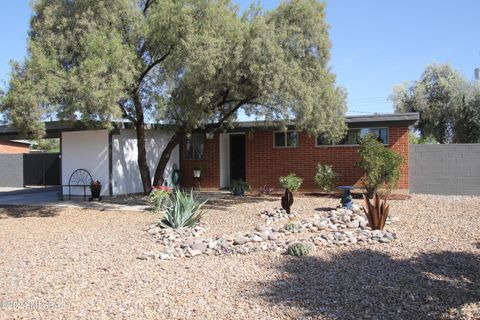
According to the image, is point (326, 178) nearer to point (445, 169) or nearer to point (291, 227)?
point (445, 169)

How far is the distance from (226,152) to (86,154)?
5.41 m

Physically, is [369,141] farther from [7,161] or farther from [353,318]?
[7,161]

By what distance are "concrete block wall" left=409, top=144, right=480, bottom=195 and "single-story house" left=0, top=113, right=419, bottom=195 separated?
0.68 m

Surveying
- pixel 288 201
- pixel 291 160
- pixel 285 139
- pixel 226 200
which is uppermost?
pixel 285 139

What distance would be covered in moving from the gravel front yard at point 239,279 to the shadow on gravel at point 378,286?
0.5 inches

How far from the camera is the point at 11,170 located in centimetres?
2503

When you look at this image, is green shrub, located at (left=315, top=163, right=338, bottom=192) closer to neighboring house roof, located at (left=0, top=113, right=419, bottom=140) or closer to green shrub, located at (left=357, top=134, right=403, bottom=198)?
green shrub, located at (left=357, top=134, right=403, bottom=198)

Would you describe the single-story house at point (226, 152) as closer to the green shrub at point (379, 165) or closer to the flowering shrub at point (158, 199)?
the green shrub at point (379, 165)

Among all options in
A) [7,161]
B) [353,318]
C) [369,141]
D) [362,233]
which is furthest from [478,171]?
[7,161]

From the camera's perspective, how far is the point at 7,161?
25.1 meters

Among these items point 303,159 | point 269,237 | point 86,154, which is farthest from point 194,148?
point 269,237

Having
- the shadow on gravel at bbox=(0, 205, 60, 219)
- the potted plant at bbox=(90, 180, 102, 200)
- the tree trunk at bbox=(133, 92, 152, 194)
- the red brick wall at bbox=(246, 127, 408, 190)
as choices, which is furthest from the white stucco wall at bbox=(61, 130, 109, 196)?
the red brick wall at bbox=(246, 127, 408, 190)

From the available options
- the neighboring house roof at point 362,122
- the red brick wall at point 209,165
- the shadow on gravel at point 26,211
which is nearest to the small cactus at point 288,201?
the neighboring house roof at point 362,122

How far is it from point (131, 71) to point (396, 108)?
20.9m
